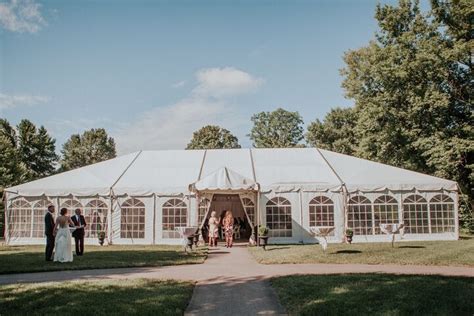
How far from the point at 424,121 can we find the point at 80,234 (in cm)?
1879

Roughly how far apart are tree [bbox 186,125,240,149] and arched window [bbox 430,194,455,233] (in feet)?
106

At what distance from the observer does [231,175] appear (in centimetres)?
1681

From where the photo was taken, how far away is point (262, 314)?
19.1 ft

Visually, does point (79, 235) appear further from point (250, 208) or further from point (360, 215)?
point (360, 215)

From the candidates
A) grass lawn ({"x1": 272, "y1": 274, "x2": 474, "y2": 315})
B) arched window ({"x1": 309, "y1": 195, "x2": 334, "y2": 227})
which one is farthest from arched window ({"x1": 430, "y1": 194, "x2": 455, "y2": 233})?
grass lawn ({"x1": 272, "y1": 274, "x2": 474, "y2": 315})

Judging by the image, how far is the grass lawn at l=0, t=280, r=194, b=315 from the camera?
19.3ft

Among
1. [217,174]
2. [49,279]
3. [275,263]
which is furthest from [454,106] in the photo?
[49,279]

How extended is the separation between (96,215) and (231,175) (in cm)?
629

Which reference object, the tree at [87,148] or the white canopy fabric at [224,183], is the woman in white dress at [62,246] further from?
the tree at [87,148]

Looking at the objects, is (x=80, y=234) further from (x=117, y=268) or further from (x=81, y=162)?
(x=81, y=162)

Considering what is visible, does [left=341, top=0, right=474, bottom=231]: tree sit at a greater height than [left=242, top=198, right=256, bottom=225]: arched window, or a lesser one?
greater

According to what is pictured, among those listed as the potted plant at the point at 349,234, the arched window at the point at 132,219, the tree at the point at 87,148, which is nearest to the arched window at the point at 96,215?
the arched window at the point at 132,219

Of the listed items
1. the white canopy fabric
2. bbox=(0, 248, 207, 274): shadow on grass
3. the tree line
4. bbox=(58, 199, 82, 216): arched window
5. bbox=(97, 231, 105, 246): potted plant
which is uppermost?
the tree line

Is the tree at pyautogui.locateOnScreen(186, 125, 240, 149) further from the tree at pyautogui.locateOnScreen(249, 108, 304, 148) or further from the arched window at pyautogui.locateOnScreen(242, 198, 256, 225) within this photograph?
the arched window at pyautogui.locateOnScreen(242, 198, 256, 225)
